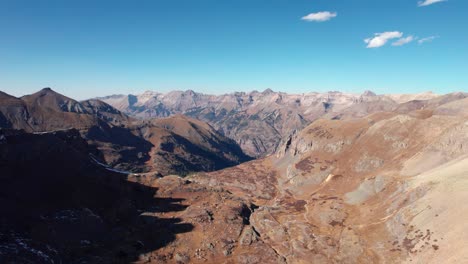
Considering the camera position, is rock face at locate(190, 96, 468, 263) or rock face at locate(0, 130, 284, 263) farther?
rock face at locate(190, 96, 468, 263)

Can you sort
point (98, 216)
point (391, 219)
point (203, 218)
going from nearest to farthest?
1. point (98, 216)
2. point (391, 219)
3. point (203, 218)

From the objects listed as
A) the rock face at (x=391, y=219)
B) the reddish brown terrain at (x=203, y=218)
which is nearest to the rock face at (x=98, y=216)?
the reddish brown terrain at (x=203, y=218)

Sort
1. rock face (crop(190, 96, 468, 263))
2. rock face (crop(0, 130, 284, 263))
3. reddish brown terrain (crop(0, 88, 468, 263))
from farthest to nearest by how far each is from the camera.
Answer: rock face (crop(190, 96, 468, 263)), reddish brown terrain (crop(0, 88, 468, 263)), rock face (crop(0, 130, 284, 263))

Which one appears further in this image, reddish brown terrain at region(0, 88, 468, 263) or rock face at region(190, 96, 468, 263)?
rock face at region(190, 96, 468, 263)

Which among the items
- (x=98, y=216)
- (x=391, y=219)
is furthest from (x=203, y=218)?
(x=391, y=219)

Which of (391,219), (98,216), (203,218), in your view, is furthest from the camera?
(203,218)

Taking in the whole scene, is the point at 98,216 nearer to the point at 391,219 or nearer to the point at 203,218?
the point at 203,218

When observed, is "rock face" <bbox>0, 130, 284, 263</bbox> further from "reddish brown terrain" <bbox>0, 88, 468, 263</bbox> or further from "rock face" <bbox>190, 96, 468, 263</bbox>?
"rock face" <bbox>190, 96, 468, 263</bbox>

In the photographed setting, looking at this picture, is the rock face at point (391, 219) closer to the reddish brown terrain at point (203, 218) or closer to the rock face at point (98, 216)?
the reddish brown terrain at point (203, 218)

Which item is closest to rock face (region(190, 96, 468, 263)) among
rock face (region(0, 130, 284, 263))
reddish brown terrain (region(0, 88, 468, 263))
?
reddish brown terrain (region(0, 88, 468, 263))

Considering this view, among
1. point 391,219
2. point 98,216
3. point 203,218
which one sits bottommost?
point 391,219

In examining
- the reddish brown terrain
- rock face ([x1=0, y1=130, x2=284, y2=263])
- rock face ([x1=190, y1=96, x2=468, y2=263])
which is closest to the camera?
rock face ([x1=0, y1=130, x2=284, y2=263])

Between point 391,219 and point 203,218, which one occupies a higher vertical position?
point 203,218
